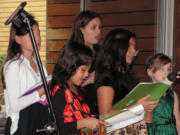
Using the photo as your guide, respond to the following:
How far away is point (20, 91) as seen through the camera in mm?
1668

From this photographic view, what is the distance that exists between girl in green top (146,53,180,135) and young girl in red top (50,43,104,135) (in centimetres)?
69

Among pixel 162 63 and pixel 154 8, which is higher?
pixel 154 8

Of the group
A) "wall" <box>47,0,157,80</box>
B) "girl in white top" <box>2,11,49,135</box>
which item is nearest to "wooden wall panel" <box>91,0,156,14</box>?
"wall" <box>47,0,157,80</box>

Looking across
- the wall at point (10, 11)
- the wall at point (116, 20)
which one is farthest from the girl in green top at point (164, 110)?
the wall at point (10, 11)

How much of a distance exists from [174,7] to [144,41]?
1.57 ft

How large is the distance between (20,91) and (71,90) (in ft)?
0.87

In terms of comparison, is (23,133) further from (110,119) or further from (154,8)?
(154,8)

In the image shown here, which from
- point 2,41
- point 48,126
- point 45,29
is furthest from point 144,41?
point 48,126

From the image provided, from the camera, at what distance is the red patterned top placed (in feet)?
4.97

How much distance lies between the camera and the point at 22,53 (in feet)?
6.00

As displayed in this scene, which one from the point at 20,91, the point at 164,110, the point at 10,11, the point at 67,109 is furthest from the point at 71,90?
the point at 10,11

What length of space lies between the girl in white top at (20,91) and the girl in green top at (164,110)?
83 centimetres

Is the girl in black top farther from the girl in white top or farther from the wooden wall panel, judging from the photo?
the wooden wall panel

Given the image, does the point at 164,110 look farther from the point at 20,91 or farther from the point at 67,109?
the point at 20,91
